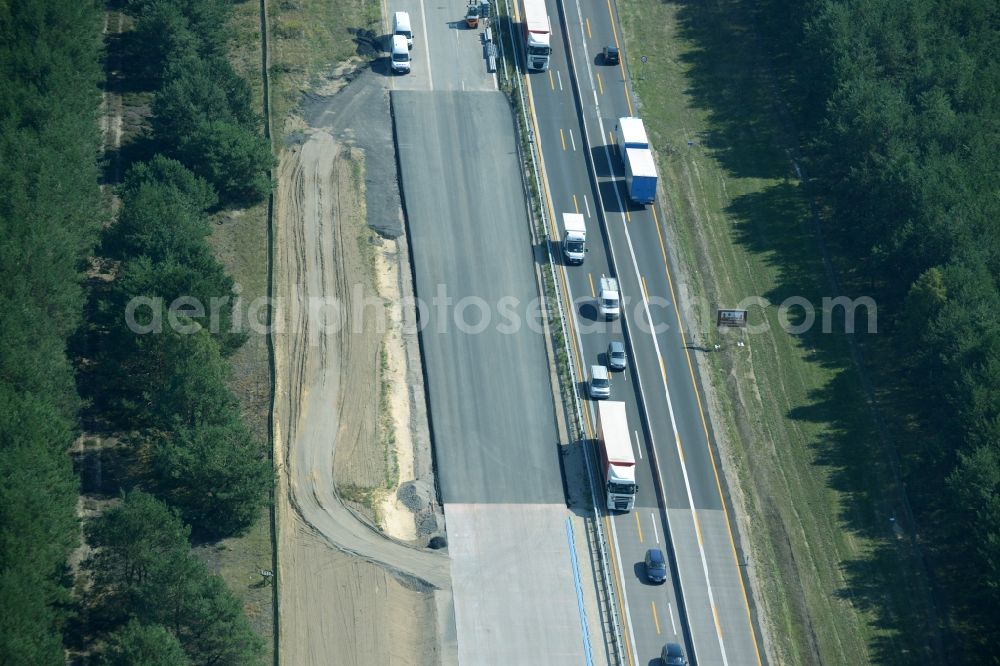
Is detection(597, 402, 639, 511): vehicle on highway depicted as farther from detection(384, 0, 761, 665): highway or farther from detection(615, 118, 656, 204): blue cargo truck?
detection(615, 118, 656, 204): blue cargo truck

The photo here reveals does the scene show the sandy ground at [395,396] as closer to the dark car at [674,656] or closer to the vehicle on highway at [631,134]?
the dark car at [674,656]

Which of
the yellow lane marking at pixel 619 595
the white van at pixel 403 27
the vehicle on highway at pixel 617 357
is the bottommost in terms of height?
the yellow lane marking at pixel 619 595

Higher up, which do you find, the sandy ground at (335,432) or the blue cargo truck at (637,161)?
the blue cargo truck at (637,161)

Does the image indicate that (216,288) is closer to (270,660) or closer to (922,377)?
(270,660)

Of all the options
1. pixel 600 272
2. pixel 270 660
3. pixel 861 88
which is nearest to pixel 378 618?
pixel 270 660

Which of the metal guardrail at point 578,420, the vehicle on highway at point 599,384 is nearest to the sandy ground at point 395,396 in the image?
Answer: the metal guardrail at point 578,420

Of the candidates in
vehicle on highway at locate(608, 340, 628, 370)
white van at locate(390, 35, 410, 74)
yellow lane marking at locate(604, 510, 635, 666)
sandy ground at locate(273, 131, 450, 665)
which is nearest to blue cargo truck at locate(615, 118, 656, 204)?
vehicle on highway at locate(608, 340, 628, 370)
